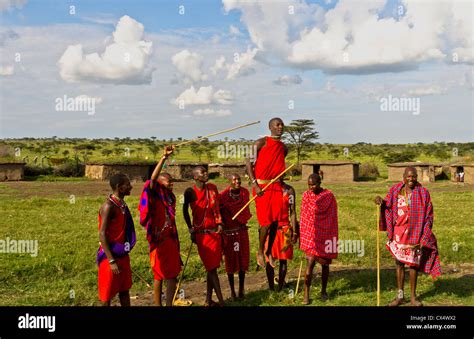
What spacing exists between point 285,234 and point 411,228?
5.44 ft

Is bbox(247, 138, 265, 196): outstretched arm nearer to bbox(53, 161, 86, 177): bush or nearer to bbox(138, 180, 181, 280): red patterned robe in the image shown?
bbox(138, 180, 181, 280): red patterned robe

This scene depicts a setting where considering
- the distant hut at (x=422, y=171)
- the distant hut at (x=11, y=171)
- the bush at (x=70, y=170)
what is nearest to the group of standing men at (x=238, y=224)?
the distant hut at (x=11, y=171)

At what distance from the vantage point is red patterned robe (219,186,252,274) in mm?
6918

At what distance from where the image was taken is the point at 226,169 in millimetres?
37500

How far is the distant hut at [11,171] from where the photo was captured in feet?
104

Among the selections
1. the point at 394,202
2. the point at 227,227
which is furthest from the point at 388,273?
the point at 227,227

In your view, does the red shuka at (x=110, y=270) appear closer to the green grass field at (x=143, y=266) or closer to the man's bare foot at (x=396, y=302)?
the green grass field at (x=143, y=266)

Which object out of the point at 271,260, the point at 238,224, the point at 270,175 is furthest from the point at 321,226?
the point at 238,224

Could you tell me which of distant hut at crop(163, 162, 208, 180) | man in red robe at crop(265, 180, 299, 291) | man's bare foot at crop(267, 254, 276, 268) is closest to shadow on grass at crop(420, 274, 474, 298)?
man in red robe at crop(265, 180, 299, 291)

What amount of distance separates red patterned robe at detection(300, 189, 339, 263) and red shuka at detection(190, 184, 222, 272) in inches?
50.8

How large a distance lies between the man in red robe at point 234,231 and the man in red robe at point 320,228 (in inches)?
33.0
